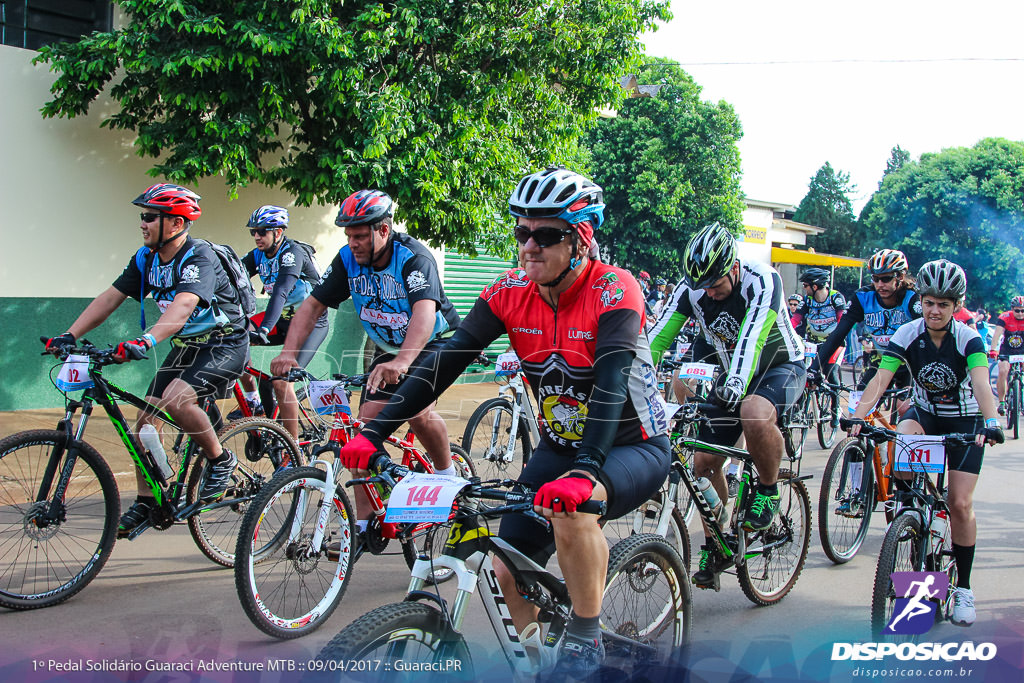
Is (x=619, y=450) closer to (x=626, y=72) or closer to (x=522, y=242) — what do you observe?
(x=522, y=242)

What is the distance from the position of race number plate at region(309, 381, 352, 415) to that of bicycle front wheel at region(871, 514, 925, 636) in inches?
115

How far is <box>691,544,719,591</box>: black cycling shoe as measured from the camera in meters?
4.50

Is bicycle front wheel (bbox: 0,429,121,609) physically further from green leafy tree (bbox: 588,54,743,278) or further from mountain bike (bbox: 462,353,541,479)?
green leafy tree (bbox: 588,54,743,278)

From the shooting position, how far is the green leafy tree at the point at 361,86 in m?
8.98

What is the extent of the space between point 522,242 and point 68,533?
313cm

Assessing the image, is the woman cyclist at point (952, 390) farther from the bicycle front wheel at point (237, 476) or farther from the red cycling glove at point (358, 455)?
the bicycle front wheel at point (237, 476)

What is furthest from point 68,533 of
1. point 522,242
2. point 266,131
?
point 266,131

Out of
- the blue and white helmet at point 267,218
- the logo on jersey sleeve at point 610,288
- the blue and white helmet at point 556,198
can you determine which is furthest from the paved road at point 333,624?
the blue and white helmet at point 267,218

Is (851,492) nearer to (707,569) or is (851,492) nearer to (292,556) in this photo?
(707,569)

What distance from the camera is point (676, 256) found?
3184 cm

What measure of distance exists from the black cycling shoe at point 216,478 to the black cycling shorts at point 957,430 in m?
4.03

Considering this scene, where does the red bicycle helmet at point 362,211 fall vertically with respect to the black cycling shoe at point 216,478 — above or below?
above

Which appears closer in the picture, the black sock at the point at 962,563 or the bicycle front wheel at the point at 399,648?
the bicycle front wheel at the point at 399,648

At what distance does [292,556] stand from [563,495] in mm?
2040
